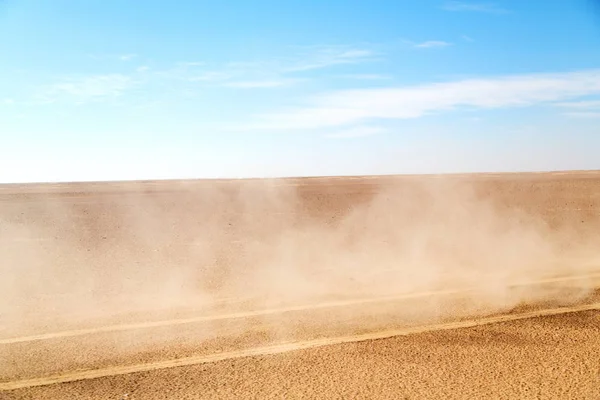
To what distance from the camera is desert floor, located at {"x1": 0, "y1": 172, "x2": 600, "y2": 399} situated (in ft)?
17.0

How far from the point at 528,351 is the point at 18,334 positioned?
20.2 feet

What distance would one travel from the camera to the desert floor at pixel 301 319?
5191 millimetres

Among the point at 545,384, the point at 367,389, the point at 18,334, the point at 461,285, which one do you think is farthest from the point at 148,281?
the point at 545,384

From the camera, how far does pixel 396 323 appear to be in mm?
6945

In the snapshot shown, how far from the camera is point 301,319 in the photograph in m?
7.19

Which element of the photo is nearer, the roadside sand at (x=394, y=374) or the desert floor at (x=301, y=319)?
the roadside sand at (x=394, y=374)

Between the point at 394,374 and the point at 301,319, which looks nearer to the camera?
the point at 394,374

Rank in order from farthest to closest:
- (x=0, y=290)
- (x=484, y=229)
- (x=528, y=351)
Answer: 1. (x=484, y=229)
2. (x=0, y=290)
3. (x=528, y=351)

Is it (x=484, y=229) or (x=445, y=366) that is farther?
(x=484, y=229)

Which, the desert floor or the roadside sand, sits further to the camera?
the desert floor

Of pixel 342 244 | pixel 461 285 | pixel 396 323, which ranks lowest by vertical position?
pixel 342 244

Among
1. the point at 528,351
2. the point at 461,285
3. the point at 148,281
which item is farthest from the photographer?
the point at 148,281

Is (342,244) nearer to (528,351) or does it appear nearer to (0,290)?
(0,290)

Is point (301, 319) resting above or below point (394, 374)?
below
